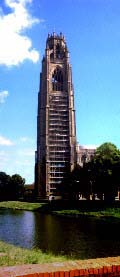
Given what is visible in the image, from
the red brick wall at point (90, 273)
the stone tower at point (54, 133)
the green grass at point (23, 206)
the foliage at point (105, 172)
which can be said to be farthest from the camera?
the stone tower at point (54, 133)

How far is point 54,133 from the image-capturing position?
187000mm

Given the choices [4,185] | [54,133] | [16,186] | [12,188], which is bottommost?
[12,188]

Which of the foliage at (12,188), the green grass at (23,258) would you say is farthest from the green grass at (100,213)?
the foliage at (12,188)

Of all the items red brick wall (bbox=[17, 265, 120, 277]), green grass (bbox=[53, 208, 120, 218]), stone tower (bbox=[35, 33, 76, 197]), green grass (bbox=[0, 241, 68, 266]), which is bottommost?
green grass (bbox=[53, 208, 120, 218])

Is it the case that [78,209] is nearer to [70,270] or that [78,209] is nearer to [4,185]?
[4,185]

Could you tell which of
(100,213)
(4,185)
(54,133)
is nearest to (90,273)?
(100,213)

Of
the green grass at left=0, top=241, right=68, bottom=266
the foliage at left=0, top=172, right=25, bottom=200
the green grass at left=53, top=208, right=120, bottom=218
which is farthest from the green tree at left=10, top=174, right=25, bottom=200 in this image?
the green grass at left=0, top=241, right=68, bottom=266

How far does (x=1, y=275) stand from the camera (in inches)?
268

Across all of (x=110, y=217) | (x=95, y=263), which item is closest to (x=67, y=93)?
(x=110, y=217)

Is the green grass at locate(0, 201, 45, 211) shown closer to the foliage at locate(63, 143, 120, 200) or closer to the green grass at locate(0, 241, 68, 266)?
the foliage at locate(63, 143, 120, 200)

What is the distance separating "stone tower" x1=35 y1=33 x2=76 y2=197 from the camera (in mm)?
180375

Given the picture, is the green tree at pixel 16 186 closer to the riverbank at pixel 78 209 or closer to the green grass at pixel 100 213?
the riverbank at pixel 78 209

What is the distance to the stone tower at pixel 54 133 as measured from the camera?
18038cm

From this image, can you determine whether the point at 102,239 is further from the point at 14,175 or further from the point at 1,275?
the point at 14,175
